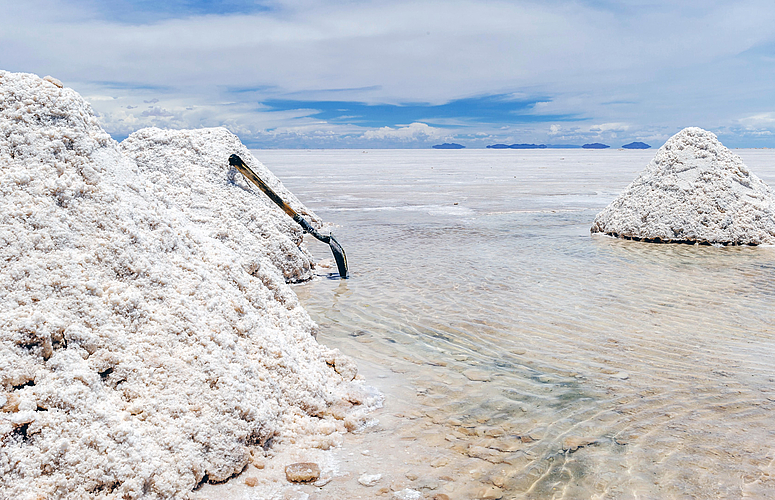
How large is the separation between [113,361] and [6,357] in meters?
0.47

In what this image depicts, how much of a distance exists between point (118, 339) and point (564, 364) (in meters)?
3.44

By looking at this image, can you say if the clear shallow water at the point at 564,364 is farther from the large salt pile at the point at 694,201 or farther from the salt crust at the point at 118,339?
the salt crust at the point at 118,339

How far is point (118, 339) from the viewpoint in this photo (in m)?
2.86

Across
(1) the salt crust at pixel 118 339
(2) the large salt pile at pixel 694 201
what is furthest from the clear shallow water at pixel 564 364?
(1) the salt crust at pixel 118 339

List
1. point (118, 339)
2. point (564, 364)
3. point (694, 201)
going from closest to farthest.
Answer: point (118, 339) < point (564, 364) < point (694, 201)

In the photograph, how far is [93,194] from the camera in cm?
327

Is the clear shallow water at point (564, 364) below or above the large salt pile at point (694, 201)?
below

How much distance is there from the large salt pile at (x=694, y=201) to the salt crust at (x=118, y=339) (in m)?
8.28

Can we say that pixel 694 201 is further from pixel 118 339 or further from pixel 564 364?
pixel 118 339

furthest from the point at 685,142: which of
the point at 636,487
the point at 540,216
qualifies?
the point at 636,487

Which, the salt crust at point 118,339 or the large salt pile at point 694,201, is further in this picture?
the large salt pile at point 694,201

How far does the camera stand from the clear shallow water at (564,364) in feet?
9.89

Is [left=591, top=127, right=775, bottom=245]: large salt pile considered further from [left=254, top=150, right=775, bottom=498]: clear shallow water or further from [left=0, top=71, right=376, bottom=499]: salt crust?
[left=0, top=71, right=376, bottom=499]: salt crust

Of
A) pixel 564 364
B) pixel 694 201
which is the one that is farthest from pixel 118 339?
pixel 694 201
